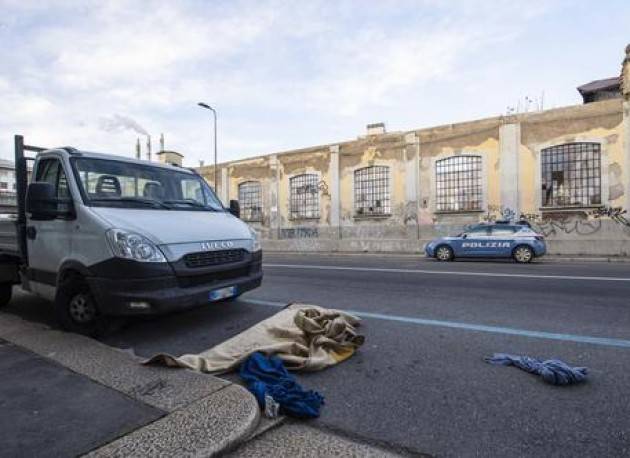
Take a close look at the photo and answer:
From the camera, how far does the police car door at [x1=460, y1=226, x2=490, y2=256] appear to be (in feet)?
52.0

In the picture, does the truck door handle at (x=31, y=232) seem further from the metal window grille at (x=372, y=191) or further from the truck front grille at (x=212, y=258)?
the metal window grille at (x=372, y=191)

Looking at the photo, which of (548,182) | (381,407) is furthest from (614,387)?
(548,182)

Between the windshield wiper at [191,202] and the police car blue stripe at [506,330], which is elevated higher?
the windshield wiper at [191,202]

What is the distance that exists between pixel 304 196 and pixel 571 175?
43.7 feet

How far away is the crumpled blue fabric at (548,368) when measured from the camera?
345 cm

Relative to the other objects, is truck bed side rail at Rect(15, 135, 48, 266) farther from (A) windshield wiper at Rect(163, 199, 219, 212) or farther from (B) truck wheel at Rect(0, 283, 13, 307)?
(A) windshield wiper at Rect(163, 199, 219, 212)

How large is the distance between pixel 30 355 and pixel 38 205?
1.59 m

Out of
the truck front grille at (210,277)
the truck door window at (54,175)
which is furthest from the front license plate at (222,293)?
the truck door window at (54,175)

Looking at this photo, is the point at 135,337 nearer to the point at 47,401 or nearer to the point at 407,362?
the point at 47,401

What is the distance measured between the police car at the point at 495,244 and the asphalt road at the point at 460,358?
276 inches

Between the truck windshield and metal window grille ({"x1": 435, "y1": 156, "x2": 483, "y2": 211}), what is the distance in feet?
52.4

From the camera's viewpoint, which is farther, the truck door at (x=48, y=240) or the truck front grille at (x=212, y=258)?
the truck door at (x=48, y=240)

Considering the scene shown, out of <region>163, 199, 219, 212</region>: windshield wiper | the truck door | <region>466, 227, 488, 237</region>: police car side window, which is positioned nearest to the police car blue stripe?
<region>163, 199, 219, 212</region>: windshield wiper

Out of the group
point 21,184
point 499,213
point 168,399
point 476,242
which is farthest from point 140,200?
point 499,213
